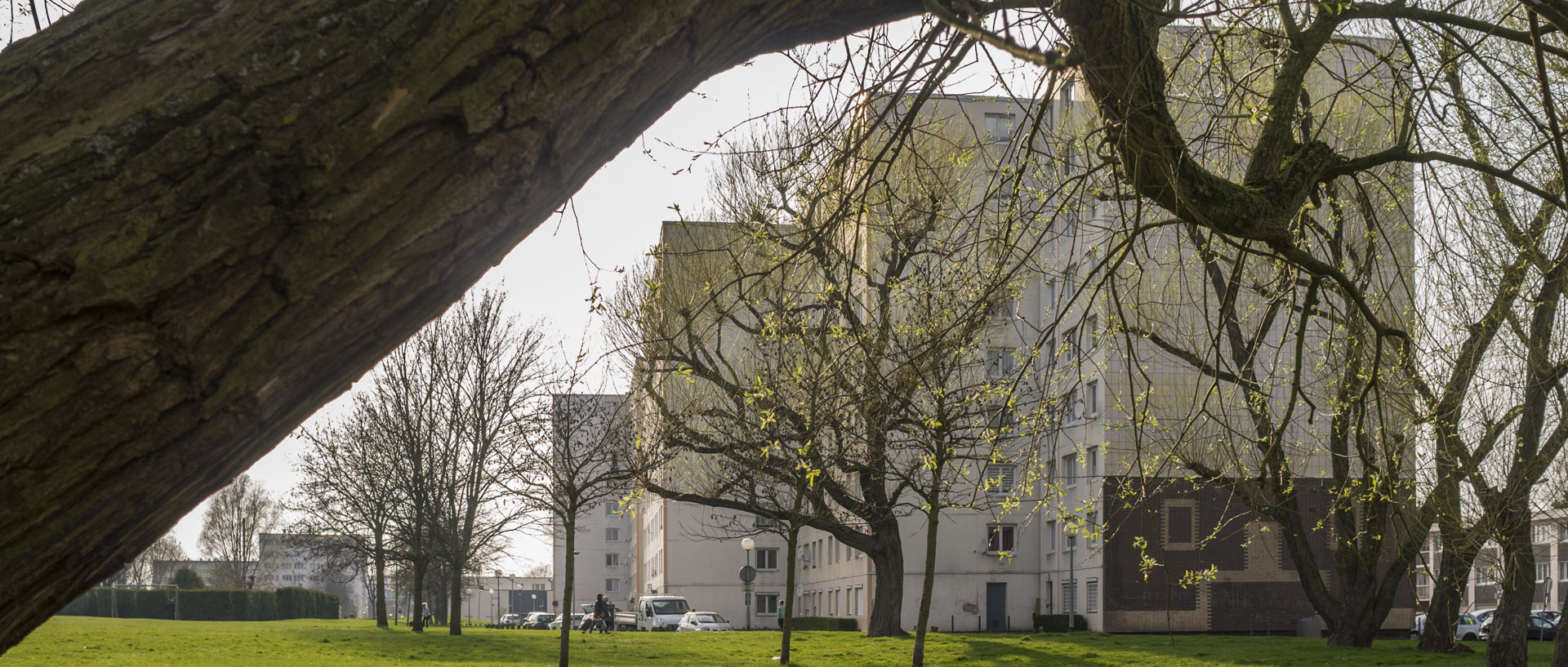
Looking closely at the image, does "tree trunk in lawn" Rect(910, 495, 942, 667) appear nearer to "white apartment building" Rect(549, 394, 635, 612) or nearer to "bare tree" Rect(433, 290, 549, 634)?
"bare tree" Rect(433, 290, 549, 634)

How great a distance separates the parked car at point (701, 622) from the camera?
147 feet

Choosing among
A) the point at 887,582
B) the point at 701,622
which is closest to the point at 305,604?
the point at 701,622

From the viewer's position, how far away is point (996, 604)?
1864 inches

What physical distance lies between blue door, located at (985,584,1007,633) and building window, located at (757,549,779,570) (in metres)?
17.2

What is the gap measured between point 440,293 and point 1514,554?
1753cm

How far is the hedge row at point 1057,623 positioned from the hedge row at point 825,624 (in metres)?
7.67

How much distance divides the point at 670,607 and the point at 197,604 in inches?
936

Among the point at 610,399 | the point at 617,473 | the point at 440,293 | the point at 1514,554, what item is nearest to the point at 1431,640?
the point at 1514,554

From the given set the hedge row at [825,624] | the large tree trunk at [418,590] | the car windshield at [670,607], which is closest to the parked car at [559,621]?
the car windshield at [670,607]

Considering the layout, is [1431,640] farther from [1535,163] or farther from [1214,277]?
[1535,163]

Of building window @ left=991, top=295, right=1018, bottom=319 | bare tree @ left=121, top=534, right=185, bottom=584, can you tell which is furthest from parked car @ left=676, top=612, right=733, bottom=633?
bare tree @ left=121, top=534, right=185, bottom=584

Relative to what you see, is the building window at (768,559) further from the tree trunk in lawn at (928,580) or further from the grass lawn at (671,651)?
the tree trunk in lawn at (928,580)

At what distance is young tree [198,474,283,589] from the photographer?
249 feet

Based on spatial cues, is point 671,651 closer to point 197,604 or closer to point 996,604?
point 996,604
